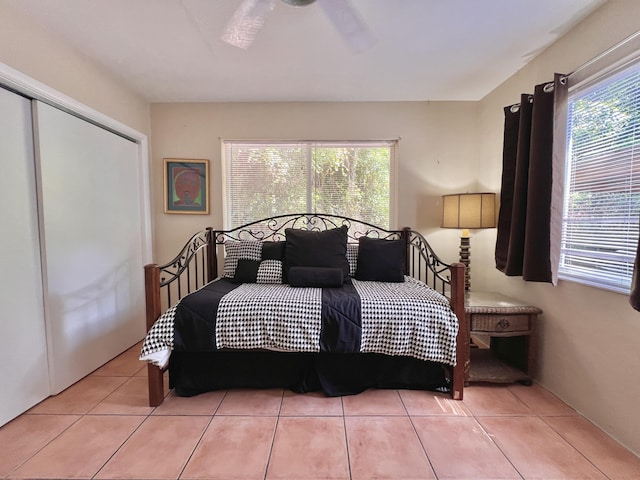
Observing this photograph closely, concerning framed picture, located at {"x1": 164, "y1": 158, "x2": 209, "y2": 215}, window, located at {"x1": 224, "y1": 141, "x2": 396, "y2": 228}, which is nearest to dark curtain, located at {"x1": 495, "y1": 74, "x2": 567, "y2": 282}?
window, located at {"x1": 224, "y1": 141, "x2": 396, "y2": 228}

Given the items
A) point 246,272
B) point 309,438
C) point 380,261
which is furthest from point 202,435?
point 380,261

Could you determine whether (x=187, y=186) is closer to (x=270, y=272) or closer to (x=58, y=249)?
(x=58, y=249)

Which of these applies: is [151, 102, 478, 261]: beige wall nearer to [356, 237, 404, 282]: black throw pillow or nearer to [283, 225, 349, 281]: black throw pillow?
[356, 237, 404, 282]: black throw pillow

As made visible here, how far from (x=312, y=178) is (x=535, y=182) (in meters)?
1.71

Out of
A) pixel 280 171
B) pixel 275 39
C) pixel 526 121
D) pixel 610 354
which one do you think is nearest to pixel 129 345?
pixel 280 171

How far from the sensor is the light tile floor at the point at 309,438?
1183 mm

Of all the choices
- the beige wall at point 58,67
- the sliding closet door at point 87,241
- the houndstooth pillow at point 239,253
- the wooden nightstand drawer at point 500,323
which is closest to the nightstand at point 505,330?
the wooden nightstand drawer at point 500,323

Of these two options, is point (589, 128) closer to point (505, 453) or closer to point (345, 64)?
point (345, 64)

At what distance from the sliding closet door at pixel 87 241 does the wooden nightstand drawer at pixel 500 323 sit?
104 inches

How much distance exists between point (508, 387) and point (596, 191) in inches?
51.0

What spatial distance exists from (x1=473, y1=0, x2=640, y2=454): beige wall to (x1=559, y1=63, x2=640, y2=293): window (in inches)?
5.4

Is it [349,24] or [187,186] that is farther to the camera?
[187,186]

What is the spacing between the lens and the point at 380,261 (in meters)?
2.16

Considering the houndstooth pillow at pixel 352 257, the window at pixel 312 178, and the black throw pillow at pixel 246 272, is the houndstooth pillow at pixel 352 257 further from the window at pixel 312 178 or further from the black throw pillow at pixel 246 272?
the black throw pillow at pixel 246 272
